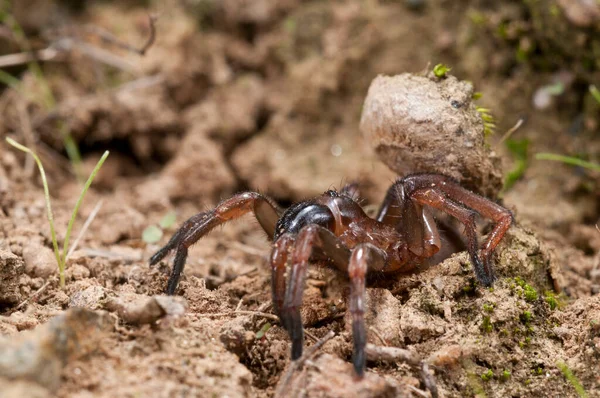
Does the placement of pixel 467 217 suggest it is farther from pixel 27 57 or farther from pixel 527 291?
pixel 27 57

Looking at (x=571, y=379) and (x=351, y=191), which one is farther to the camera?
(x=351, y=191)

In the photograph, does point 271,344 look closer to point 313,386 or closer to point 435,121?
point 313,386

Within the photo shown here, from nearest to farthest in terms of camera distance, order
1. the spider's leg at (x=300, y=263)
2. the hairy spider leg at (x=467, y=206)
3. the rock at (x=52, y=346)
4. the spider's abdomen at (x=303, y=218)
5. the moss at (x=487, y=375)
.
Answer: the rock at (x=52, y=346), the spider's leg at (x=300, y=263), the moss at (x=487, y=375), the hairy spider leg at (x=467, y=206), the spider's abdomen at (x=303, y=218)

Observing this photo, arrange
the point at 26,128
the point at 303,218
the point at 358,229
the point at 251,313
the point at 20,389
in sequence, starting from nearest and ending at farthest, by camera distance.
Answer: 1. the point at 20,389
2. the point at 251,313
3. the point at 303,218
4. the point at 358,229
5. the point at 26,128

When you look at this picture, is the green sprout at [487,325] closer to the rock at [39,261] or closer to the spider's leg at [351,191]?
the spider's leg at [351,191]

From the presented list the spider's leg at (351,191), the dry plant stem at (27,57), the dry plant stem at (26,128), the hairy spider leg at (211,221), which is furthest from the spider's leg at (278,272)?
the dry plant stem at (27,57)

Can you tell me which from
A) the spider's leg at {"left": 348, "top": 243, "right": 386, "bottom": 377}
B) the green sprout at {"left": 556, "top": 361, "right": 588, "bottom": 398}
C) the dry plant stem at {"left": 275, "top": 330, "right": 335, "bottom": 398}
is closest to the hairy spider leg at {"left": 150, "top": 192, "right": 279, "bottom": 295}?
the spider's leg at {"left": 348, "top": 243, "right": 386, "bottom": 377}

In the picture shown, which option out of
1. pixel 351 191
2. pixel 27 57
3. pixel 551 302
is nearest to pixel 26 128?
pixel 27 57

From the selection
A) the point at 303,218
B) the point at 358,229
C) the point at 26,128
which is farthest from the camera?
the point at 26,128
